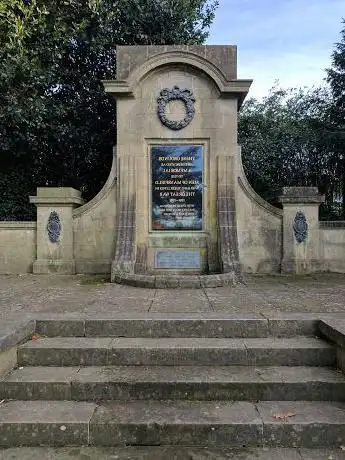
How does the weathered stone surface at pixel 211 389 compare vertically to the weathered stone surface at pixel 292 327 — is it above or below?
below

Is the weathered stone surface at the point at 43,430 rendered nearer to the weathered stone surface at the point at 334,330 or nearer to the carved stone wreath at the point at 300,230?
the weathered stone surface at the point at 334,330

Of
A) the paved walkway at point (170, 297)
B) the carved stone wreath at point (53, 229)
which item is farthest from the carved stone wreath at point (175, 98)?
the paved walkway at point (170, 297)

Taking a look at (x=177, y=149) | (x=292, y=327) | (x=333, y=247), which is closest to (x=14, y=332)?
(x=292, y=327)

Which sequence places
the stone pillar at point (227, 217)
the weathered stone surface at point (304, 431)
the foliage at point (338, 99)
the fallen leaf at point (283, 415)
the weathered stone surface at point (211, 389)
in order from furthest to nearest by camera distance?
the foliage at point (338, 99)
the stone pillar at point (227, 217)
the weathered stone surface at point (211, 389)
the fallen leaf at point (283, 415)
the weathered stone surface at point (304, 431)

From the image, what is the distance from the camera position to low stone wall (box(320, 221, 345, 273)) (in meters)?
10.6

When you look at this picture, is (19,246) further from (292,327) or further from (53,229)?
(292,327)

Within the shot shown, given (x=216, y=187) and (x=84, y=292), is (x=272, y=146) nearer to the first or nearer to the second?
(x=216, y=187)

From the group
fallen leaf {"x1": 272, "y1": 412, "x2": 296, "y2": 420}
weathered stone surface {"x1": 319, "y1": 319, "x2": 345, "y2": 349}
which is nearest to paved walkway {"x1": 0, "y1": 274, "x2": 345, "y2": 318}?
weathered stone surface {"x1": 319, "y1": 319, "x2": 345, "y2": 349}

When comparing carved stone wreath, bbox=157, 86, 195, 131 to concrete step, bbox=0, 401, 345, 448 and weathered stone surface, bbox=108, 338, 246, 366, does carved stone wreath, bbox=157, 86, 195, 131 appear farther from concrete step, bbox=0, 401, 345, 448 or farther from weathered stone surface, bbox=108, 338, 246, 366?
concrete step, bbox=0, 401, 345, 448

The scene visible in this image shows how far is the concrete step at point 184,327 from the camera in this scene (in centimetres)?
515

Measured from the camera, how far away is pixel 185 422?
3.69 meters

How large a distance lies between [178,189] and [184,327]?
5.71 m

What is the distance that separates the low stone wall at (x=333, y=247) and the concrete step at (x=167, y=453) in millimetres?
7620

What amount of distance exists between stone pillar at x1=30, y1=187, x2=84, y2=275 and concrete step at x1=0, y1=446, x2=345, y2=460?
721 centimetres
